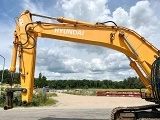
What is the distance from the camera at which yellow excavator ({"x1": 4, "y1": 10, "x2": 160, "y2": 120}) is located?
485 inches

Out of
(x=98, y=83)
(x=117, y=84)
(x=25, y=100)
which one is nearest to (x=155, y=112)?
(x=25, y=100)

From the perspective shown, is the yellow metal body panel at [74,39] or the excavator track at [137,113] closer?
the excavator track at [137,113]

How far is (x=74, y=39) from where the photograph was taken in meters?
13.4

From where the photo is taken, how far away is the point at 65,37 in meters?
13.5

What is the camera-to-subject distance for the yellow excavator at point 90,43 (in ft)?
40.4

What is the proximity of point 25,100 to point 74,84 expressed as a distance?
122384 millimetres

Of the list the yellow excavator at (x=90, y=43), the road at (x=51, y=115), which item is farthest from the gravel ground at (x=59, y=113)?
the yellow excavator at (x=90, y=43)

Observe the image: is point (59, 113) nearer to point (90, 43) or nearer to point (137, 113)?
point (90, 43)

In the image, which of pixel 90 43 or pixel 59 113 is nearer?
pixel 90 43

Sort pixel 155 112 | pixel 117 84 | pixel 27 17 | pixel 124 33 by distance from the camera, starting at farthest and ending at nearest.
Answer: pixel 117 84, pixel 27 17, pixel 124 33, pixel 155 112

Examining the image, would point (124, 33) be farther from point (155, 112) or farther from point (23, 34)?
point (23, 34)

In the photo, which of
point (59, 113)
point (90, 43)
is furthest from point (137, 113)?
point (59, 113)

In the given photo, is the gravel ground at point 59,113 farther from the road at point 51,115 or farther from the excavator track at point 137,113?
the excavator track at point 137,113

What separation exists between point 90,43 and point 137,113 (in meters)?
3.31
